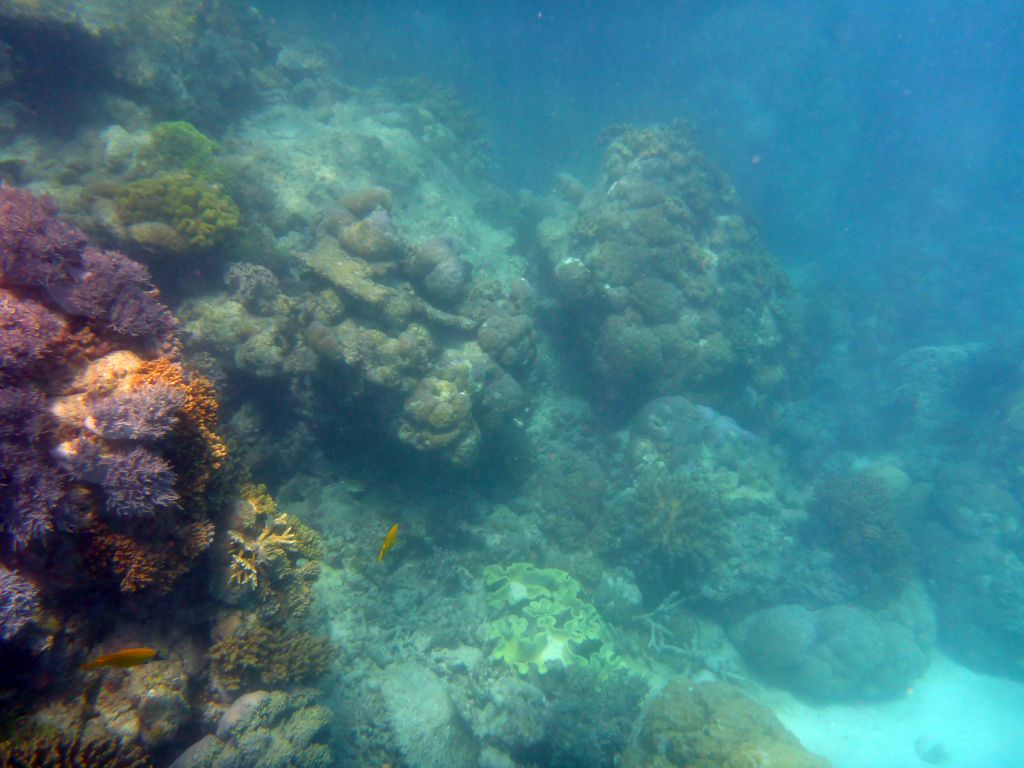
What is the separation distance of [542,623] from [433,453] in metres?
3.69

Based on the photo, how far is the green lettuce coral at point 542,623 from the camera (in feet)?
25.1

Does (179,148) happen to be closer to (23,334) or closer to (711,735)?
(23,334)

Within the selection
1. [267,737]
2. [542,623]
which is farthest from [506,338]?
[267,737]

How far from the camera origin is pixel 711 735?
6.99 metres

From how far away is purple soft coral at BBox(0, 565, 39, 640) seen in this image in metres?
2.91

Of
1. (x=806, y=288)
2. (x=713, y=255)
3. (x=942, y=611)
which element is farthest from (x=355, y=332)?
(x=806, y=288)

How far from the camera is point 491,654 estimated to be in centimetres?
756

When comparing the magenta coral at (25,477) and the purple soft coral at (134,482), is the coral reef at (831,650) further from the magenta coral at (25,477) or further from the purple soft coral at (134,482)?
the magenta coral at (25,477)

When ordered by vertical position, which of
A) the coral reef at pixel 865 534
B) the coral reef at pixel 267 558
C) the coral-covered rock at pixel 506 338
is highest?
the coral reef at pixel 865 534

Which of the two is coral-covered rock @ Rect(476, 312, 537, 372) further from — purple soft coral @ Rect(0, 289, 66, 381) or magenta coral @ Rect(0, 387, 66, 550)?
magenta coral @ Rect(0, 387, 66, 550)

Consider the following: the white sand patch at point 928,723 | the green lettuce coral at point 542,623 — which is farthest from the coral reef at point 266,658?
the white sand patch at point 928,723

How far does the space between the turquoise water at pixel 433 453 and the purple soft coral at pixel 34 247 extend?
25 mm

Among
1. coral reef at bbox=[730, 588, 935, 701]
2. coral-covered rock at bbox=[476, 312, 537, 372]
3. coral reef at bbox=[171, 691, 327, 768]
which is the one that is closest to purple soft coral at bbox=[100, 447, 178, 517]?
coral reef at bbox=[171, 691, 327, 768]

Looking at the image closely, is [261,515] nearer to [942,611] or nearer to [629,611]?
[629,611]
